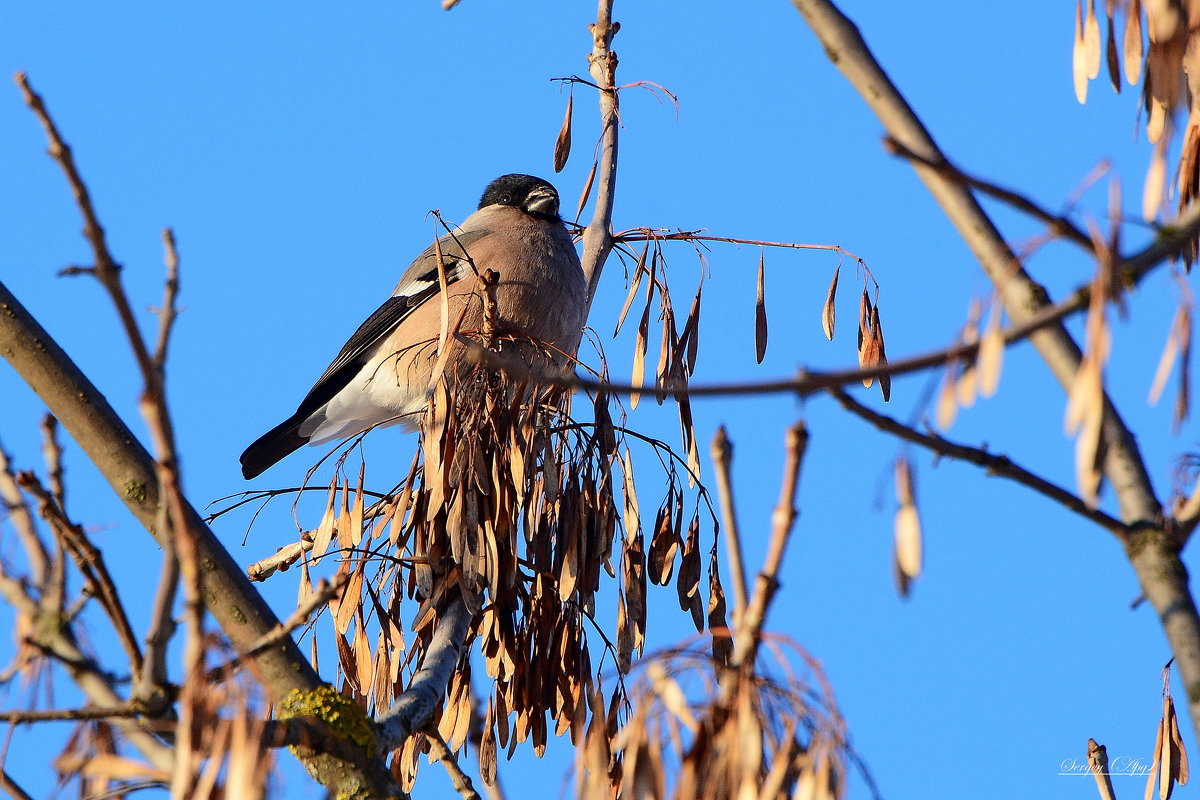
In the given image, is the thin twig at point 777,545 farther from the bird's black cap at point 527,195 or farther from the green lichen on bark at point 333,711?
the bird's black cap at point 527,195

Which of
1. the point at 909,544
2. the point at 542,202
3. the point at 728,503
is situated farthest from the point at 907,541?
the point at 542,202

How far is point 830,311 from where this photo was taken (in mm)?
3799

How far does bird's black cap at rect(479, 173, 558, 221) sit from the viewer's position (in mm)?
5797

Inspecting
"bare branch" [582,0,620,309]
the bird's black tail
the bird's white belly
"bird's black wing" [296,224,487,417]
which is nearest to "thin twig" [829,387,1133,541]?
"bare branch" [582,0,620,309]

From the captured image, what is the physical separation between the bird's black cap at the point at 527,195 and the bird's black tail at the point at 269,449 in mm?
1390

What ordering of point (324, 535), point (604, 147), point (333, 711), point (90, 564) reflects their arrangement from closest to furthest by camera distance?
point (90, 564), point (333, 711), point (324, 535), point (604, 147)

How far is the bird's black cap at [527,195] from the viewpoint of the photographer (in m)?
5.80

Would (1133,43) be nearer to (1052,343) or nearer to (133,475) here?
(1052,343)

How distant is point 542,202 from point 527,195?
0.52 ft

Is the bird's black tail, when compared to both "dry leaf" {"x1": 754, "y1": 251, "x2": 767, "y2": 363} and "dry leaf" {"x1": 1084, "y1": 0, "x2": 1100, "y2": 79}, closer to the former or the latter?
"dry leaf" {"x1": 754, "y1": 251, "x2": 767, "y2": 363}

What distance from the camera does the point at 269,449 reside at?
219 inches

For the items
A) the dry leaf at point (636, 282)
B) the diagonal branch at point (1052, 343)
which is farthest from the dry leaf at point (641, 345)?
the diagonal branch at point (1052, 343)

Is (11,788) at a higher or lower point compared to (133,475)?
lower

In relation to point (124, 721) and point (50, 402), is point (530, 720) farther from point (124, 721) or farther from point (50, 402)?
point (124, 721)
